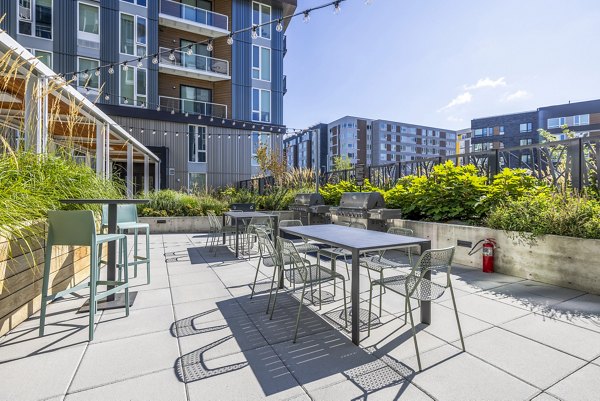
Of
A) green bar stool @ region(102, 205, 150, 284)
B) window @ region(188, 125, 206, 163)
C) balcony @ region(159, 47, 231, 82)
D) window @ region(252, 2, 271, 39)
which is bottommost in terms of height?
green bar stool @ region(102, 205, 150, 284)

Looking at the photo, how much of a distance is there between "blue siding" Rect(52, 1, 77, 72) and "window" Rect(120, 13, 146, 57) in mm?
1856

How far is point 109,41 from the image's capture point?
14.0m

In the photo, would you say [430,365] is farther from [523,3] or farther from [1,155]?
[523,3]

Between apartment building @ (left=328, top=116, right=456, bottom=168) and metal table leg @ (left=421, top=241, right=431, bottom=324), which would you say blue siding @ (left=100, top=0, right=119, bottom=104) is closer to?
metal table leg @ (left=421, top=241, right=431, bottom=324)

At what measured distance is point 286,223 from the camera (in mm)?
4207

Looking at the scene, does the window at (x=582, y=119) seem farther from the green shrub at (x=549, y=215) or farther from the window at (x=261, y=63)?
the green shrub at (x=549, y=215)

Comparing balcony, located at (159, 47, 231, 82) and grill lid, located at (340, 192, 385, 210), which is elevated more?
balcony, located at (159, 47, 231, 82)

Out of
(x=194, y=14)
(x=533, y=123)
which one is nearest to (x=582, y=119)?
(x=533, y=123)

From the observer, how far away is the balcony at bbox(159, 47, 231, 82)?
15359mm

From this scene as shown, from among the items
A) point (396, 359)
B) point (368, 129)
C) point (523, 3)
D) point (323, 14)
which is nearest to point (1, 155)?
point (396, 359)

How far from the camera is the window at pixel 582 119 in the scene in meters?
36.1

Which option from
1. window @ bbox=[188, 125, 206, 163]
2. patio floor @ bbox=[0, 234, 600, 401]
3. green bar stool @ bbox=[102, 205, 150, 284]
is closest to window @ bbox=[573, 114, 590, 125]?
window @ bbox=[188, 125, 206, 163]

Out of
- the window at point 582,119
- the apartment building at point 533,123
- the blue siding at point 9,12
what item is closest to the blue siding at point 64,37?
the blue siding at point 9,12

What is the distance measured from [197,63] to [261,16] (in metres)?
4.83
